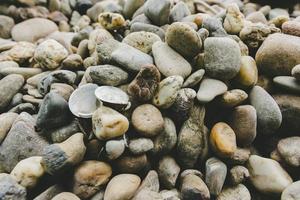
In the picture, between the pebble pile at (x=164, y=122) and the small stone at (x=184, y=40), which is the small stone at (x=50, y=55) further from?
the small stone at (x=184, y=40)

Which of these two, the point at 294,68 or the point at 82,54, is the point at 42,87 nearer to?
the point at 82,54

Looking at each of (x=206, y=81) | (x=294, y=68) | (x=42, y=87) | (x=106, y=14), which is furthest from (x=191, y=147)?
(x=106, y=14)

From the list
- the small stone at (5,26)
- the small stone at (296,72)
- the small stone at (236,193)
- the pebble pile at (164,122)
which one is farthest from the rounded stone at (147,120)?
the small stone at (5,26)

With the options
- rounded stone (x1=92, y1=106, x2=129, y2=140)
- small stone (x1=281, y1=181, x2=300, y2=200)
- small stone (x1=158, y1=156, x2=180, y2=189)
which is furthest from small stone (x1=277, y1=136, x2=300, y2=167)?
rounded stone (x1=92, y1=106, x2=129, y2=140)

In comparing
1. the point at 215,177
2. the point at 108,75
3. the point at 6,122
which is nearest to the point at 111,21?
the point at 108,75

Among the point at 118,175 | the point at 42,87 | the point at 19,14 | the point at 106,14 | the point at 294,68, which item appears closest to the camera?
the point at 118,175

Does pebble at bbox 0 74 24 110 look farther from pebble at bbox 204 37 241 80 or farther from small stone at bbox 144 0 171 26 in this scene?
pebble at bbox 204 37 241 80

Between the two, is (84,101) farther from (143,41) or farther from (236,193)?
(236,193)
